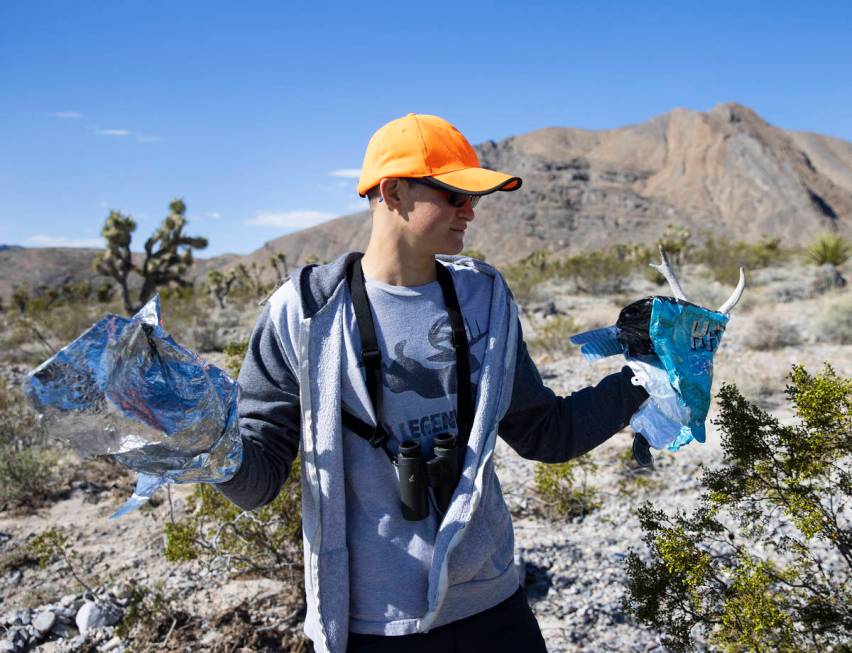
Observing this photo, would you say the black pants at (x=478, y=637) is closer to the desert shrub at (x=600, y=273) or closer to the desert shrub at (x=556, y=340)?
the desert shrub at (x=556, y=340)

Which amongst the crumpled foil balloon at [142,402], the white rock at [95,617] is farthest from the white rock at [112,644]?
Answer: the crumpled foil balloon at [142,402]

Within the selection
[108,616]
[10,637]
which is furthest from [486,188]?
[10,637]

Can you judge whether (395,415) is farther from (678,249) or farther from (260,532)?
(678,249)

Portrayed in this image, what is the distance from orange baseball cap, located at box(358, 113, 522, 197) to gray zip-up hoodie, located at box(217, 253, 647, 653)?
27cm

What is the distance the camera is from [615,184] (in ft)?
280

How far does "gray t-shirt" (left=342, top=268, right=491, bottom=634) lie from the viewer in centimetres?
144

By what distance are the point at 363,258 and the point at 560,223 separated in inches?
3101

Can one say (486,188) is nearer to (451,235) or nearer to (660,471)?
(451,235)

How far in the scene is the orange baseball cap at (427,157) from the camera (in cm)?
145

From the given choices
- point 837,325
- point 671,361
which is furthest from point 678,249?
point 671,361

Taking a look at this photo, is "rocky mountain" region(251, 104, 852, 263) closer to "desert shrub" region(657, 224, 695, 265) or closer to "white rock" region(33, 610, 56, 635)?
"desert shrub" region(657, 224, 695, 265)

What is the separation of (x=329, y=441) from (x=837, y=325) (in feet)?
34.3

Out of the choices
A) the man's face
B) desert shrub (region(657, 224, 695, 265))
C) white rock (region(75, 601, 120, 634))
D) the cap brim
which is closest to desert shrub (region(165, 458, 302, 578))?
white rock (region(75, 601, 120, 634))

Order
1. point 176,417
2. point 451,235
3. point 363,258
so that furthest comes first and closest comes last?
point 363,258 → point 451,235 → point 176,417
